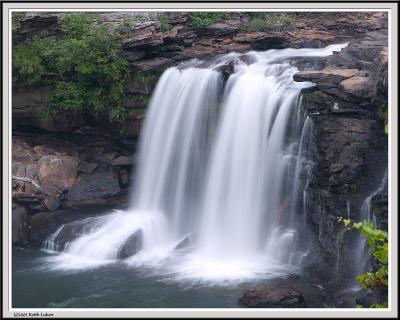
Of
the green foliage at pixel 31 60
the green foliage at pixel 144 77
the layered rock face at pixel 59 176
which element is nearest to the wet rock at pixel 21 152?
the layered rock face at pixel 59 176

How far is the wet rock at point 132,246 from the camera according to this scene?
13219 mm

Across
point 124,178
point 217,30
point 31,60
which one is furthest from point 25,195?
point 217,30

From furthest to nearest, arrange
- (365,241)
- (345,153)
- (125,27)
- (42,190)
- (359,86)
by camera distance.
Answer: (125,27) < (42,190) < (359,86) < (345,153) < (365,241)

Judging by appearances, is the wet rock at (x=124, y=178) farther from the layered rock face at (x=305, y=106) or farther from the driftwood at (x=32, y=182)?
the driftwood at (x=32, y=182)

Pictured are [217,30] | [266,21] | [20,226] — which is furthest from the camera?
[266,21]

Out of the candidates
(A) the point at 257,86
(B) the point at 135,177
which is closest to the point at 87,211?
(B) the point at 135,177

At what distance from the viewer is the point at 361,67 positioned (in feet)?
40.4

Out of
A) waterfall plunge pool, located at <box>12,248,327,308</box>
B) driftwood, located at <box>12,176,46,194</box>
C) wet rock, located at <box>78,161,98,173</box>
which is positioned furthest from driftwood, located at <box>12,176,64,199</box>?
waterfall plunge pool, located at <box>12,248,327,308</box>

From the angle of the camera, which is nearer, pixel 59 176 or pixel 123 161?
pixel 59 176

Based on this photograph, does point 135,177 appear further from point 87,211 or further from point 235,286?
point 235,286

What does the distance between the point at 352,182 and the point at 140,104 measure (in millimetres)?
7593

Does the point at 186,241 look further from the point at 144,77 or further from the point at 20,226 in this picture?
the point at 144,77

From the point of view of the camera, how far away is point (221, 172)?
13.8m

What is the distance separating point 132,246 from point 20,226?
3809mm
